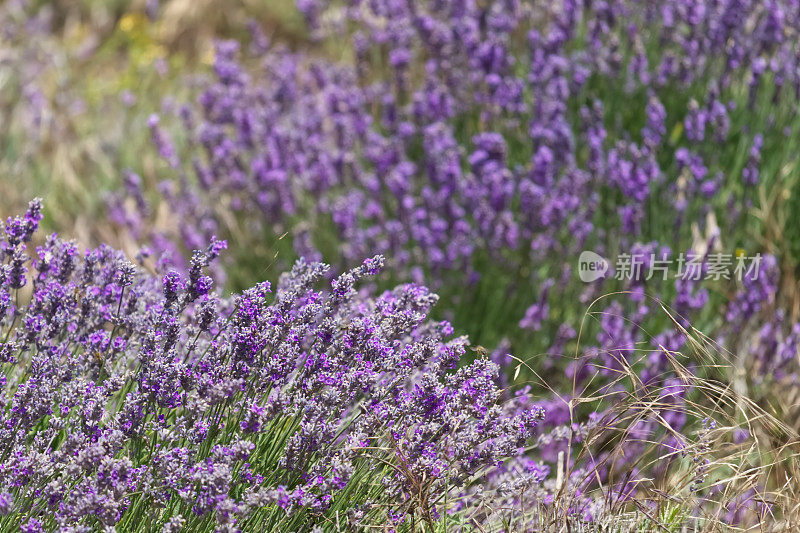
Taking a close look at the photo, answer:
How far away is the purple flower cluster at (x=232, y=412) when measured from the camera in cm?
185

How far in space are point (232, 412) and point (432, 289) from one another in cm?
170

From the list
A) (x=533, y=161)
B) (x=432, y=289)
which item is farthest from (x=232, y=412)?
(x=533, y=161)

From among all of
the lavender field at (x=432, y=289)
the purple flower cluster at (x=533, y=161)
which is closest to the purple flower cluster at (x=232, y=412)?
the lavender field at (x=432, y=289)

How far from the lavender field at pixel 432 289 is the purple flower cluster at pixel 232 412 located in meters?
0.01

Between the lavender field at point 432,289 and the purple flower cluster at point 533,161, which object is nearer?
the lavender field at point 432,289

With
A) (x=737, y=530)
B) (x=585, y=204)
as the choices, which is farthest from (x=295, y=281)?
(x=585, y=204)

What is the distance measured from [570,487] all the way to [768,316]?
70.1 inches

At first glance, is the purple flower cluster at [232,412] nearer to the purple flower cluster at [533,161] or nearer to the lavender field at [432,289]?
the lavender field at [432,289]

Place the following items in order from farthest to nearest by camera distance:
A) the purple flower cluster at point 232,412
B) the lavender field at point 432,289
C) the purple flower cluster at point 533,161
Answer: the purple flower cluster at point 533,161, the lavender field at point 432,289, the purple flower cluster at point 232,412

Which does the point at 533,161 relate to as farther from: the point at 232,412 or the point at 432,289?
the point at 232,412

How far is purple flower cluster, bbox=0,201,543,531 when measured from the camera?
1.85 meters

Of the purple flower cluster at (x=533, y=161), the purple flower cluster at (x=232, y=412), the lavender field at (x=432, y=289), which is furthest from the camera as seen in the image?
the purple flower cluster at (x=533, y=161)

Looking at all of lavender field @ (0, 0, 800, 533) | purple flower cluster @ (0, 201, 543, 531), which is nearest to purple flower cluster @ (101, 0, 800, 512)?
lavender field @ (0, 0, 800, 533)

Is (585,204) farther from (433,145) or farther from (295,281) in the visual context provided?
(295,281)
